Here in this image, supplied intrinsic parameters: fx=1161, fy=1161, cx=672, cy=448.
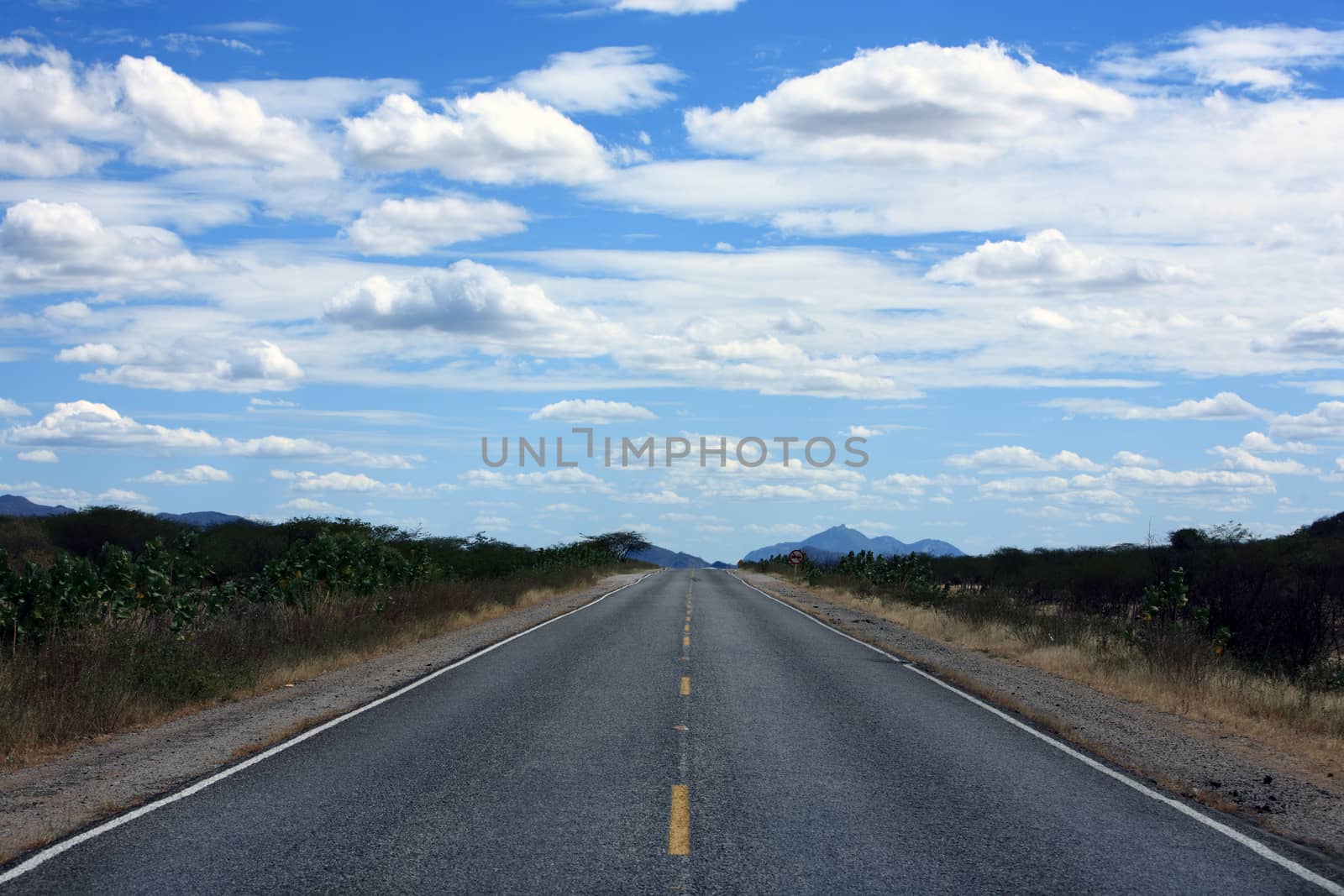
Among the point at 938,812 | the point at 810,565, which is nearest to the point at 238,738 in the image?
the point at 938,812

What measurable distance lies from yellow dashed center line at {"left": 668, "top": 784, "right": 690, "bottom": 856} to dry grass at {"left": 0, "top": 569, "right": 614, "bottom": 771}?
6460mm

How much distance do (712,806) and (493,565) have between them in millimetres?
55414

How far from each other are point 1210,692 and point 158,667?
554 inches

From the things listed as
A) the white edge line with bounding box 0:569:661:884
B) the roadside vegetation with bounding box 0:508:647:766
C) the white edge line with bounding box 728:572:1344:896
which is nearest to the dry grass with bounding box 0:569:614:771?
the roadside vegetation with bounding box 0:508:647:766

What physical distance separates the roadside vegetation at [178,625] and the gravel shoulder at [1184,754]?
417 inches

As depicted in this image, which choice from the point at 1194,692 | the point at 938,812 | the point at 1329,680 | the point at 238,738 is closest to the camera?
the point at 938,812

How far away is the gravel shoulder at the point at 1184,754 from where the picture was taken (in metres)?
9.21

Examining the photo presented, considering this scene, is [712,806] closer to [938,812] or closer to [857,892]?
[938,812]

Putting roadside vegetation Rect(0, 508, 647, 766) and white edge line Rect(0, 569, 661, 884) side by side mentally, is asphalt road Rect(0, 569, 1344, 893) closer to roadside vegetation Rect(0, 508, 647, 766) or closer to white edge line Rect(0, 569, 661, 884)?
white edge line Rect(0, 569, 661, 884)

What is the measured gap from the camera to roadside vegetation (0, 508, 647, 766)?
1309 cm

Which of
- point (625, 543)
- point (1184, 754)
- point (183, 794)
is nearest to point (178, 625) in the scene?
point (183, 794)

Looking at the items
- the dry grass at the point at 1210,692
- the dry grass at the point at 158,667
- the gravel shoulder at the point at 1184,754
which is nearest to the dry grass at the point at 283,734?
the dry grass at the point at 158,667

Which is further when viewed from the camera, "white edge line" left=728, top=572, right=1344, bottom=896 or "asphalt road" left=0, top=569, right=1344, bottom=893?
"white edge line" left=728, top=572, right=1344, bottom=896

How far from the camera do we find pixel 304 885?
666 cm
